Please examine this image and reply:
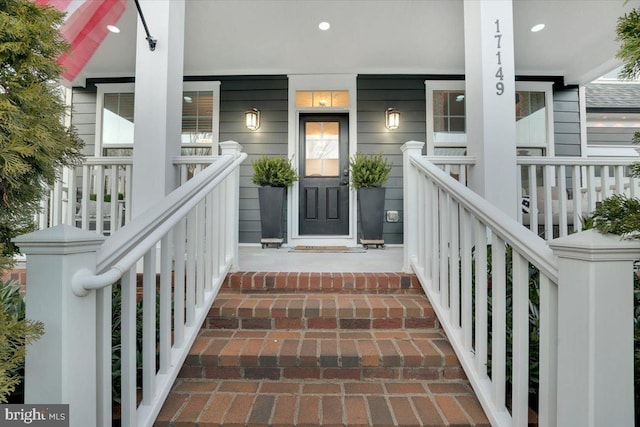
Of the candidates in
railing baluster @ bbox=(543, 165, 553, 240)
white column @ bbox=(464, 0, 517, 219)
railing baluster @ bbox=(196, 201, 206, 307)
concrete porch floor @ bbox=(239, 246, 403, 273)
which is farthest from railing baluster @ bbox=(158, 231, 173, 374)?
railing baluster @ bbox=(543, 165, 553, 240)

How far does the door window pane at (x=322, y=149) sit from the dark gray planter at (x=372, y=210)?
0.79m

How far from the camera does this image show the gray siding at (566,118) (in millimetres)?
4828

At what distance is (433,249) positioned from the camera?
1982mm

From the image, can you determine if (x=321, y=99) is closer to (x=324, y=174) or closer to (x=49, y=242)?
(x=324, y=174)

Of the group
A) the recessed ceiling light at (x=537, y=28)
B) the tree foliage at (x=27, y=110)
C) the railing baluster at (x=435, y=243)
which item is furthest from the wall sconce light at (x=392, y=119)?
the tree foliage at (x=27, y=110)

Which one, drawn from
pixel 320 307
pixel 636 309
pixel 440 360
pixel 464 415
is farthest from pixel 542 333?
pixel 320 307

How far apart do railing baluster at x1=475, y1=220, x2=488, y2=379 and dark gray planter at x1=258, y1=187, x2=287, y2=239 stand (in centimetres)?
300

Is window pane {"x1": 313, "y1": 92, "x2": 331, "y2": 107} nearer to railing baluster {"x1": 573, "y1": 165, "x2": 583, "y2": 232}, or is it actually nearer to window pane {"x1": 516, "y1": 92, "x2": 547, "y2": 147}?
window pane {"x1": 516, "y1": 92, "x2": 547, "y2": 147}

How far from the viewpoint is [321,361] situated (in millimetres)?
1609

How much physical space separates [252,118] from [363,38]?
182cm

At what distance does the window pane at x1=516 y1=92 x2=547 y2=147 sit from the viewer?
4805 mm

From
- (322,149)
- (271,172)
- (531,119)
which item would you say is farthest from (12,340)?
(531,119)

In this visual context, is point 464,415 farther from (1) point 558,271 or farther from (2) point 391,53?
(2) point 391,53

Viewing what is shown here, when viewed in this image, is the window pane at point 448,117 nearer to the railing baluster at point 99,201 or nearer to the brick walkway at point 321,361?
the brick walkway at point 321,361
